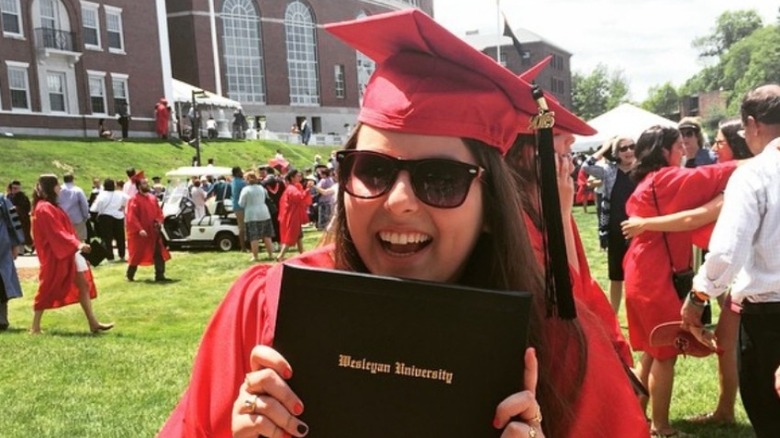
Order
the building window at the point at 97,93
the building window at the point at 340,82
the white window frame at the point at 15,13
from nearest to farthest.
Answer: the white window frame at the point at 15,13
the building window at the point at 97,93
the building window at the point at 340,82

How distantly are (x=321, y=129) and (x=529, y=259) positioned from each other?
5241cm

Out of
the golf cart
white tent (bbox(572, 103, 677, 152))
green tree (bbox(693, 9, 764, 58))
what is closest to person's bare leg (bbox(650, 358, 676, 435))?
the golf cart

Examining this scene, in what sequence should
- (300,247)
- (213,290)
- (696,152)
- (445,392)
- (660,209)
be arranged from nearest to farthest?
1. (445,392)
2. (660,209)
3. (696,152)
4. (213,290)
5. (300,247)

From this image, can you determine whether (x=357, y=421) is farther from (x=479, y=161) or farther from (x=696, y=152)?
(x=696, y=152)

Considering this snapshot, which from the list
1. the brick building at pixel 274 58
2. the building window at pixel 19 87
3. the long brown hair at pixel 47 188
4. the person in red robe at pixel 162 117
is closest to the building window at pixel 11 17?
the building window at pixel 19 87

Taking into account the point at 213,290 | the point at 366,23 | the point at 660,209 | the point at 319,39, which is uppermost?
the point at 319,39

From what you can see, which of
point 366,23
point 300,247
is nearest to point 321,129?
point 300,247

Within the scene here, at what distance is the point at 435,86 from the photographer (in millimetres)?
1428

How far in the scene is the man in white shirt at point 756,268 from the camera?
298 centimetres

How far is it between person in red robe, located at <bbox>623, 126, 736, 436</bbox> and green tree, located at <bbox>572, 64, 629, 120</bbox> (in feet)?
335

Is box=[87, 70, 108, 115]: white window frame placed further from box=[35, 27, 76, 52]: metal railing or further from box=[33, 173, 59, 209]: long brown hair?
box=[33, 173, 59, 209]: long brown hair

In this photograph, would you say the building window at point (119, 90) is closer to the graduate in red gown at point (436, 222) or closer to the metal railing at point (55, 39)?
the metal railing at point (55, 39)

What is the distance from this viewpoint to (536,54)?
274 ft

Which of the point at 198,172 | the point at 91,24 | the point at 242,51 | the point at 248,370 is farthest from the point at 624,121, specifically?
the point at 242,51
